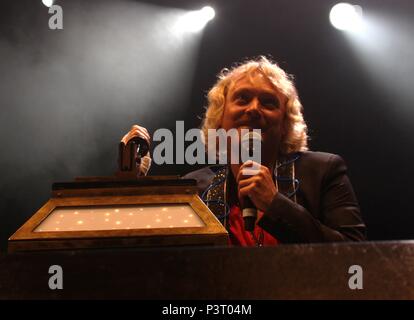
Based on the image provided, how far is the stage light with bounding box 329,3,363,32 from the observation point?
2.58 metres

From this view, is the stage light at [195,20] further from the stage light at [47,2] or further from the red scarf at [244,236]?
the red scarf at [244,236]

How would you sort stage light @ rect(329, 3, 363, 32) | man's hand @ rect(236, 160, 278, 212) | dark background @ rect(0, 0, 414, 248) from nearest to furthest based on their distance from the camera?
man's hand @ rect(236, 160, 278, 212)
dark background @ rect(0, 0, 414, 248)
stage light @ rect(329, 3, 363, 32)

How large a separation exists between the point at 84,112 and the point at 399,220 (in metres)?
1.87

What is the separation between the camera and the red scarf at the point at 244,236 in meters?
1.25

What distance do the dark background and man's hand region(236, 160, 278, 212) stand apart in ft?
4.70

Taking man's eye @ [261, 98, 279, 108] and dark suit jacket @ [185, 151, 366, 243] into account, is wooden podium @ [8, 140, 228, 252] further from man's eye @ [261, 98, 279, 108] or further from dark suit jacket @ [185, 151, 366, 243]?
man's eye @ [261, 98, 279, 108]

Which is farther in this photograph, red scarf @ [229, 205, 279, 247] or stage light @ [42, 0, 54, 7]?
stage light @ [42, 0, 54, 7]

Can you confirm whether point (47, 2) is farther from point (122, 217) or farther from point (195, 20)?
point (122, 217)

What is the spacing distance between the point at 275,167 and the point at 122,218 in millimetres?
822

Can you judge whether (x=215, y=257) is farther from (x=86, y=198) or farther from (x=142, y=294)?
(x=86, y=198)

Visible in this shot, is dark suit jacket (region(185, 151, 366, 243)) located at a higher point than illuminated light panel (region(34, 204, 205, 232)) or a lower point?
lower

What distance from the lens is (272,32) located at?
2637 mm

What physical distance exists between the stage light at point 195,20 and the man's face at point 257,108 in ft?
3.96

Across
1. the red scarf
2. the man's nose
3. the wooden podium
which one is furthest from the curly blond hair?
the wooden podium
